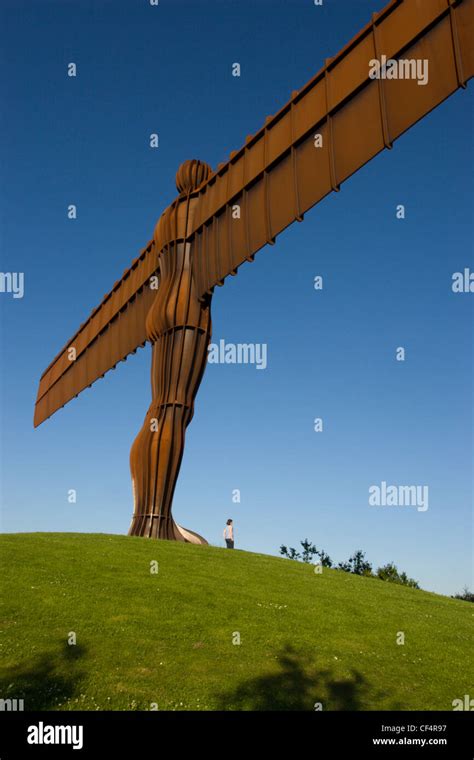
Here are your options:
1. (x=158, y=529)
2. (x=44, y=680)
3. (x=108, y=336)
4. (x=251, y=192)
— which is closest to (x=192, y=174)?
(x=251, y=192)

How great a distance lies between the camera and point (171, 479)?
16.3 m

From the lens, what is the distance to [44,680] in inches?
286

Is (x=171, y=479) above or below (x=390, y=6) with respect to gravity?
below

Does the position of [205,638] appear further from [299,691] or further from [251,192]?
[251,192]

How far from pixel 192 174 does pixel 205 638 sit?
1470cm

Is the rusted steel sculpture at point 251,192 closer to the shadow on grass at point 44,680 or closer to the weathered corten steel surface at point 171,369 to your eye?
the weathered corten steel surface at point 171,369

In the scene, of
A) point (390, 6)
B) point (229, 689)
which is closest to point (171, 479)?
point (229, 689)

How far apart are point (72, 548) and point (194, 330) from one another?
23.3 feet

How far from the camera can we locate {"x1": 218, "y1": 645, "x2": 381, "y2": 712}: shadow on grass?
7.18 meters

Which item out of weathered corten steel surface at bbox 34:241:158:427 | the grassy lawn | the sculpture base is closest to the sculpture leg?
the sculpture base

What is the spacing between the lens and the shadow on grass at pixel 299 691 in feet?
23.5

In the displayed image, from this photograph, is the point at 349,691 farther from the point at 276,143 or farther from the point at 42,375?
the point at 42,375

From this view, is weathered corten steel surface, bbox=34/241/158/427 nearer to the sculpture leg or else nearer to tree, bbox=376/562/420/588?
the sculpture leg

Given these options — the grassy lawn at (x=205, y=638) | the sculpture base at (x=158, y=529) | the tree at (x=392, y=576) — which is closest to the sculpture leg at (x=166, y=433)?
the sculpture base at (x=158, y=529)
